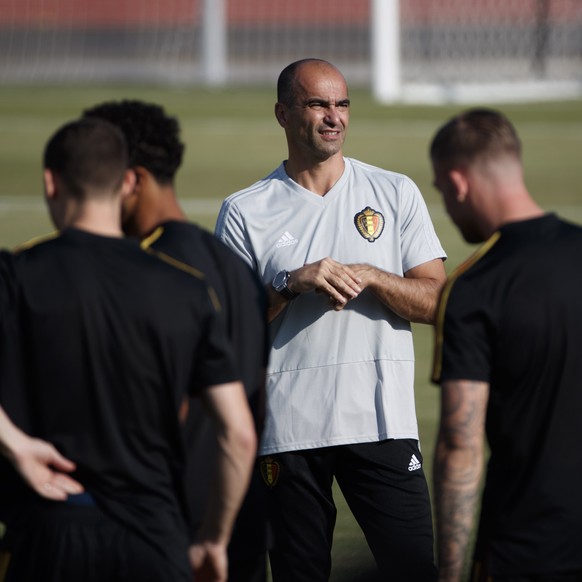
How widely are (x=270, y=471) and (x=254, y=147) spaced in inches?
735

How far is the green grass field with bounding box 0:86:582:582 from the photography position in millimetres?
16312

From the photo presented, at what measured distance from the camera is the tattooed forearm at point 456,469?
3658 millimetres

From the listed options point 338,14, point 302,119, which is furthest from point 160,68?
point 302,119

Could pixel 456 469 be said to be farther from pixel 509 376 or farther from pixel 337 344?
pixel 337 344

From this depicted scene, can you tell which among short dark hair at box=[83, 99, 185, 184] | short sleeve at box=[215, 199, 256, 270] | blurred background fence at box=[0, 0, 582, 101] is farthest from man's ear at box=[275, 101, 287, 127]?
blurred background fence at box=[0, 0, 582, 101]

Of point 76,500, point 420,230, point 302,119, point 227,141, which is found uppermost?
point 302,119

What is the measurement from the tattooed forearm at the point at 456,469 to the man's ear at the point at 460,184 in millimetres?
533

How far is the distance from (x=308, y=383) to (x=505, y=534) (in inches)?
63.2

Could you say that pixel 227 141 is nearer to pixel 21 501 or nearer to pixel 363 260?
pixel 363 260

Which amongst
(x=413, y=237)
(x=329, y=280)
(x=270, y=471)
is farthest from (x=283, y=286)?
(x=270, y=471)

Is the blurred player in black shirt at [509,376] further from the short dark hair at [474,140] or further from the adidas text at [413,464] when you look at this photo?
the adidas text at [413,464]

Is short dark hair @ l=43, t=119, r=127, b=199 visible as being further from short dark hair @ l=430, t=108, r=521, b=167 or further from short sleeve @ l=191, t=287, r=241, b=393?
short dark hair @ l=430, t=108, r=521, b=167

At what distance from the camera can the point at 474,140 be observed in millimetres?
3744

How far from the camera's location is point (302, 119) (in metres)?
5.35
